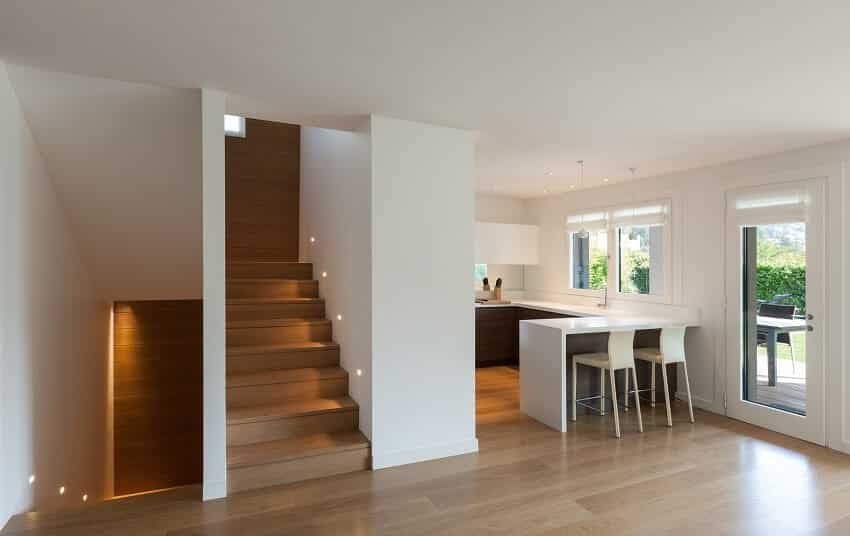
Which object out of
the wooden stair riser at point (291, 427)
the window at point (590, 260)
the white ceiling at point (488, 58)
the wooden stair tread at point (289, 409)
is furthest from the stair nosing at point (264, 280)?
the window at point (590, 260)

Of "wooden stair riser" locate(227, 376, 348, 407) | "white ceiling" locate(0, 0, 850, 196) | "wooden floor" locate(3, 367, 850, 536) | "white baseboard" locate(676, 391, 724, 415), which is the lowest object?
"wooden floor" locate(3, 367, 850, 536)

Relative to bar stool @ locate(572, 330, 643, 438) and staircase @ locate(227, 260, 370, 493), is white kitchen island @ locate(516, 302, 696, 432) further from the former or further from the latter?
staircase @ locate(227, 260, 370, 493)

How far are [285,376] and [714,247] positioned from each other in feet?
13.5

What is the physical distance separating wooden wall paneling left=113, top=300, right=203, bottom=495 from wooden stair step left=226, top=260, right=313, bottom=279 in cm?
75

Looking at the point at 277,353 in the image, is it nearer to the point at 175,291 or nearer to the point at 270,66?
the point at 175,291

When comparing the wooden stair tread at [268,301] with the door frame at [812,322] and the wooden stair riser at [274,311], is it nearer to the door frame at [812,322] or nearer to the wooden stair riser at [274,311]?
the wooden stair riser at [274,311]

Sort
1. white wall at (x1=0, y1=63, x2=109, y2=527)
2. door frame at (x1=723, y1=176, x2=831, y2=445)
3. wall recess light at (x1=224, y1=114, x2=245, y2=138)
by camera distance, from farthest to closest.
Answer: wall recess light at (x1=224, y1=114, x2=245, y2=138) < door frame at (x1=723, y1=176, x2=831, y2=445) < white wall at (x1=0, y1=63, x2=109, y2=527)

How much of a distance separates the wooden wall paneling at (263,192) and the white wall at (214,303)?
111 inches

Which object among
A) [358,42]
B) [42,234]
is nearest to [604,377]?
[358,42]

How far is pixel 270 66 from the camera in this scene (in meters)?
2.54

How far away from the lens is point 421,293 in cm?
362

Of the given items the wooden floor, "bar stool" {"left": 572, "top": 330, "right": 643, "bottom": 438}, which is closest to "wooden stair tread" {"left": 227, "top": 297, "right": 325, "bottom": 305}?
the wooden floor

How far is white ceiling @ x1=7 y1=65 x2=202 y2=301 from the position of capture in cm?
287

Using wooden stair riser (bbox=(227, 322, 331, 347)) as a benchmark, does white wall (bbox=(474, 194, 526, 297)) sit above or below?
above
